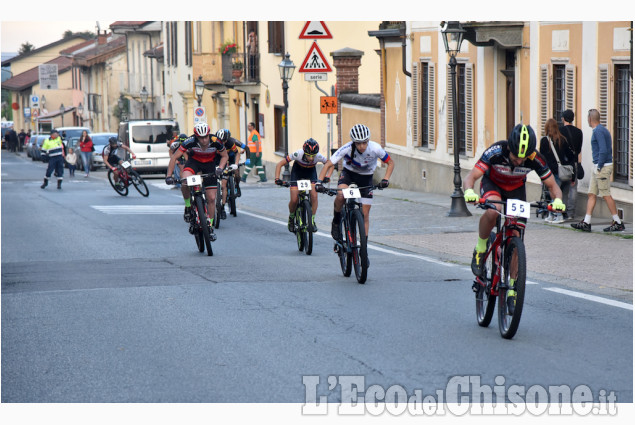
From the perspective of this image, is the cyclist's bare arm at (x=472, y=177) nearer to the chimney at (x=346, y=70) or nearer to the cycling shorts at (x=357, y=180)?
the cycling shorts at (x=357, y=180)

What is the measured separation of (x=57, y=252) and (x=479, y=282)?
8236mm

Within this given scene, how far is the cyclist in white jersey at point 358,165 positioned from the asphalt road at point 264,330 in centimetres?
77

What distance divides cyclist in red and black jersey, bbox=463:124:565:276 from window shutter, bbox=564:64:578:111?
10418 mm

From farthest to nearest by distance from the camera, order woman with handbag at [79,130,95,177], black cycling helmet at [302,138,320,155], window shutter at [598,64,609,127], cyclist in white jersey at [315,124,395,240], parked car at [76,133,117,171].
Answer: parked car at [76,133,117,171] → woman with handbag at [79,130,95,177] → window shutter at [598,64,609,127] → black cycling helmet at [302,138,320,155] → cyclist in white jersey at [315,124,395,240]

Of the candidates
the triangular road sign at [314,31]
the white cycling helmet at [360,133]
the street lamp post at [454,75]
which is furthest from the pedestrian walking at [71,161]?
the white cycling helmet at [360,133]

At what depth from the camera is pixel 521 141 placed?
8719 millimetres

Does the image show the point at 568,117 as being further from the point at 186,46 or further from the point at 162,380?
the point at 186,46

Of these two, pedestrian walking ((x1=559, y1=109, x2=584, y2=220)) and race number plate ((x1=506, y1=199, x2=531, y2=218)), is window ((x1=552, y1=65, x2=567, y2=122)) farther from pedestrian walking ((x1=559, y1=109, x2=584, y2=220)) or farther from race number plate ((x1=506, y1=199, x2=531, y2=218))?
race number plate ((x1=506, y1=199, x2=531, y2=218))

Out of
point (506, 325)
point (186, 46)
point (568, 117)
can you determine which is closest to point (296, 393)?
point (506, 325)

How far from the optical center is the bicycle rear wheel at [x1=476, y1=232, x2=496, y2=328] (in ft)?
29.2

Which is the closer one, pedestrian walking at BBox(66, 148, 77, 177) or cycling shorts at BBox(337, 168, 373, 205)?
cycling shorts at BBox(337, 168, 373, 205)

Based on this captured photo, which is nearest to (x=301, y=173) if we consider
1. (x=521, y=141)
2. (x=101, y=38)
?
(x=521, y=141)

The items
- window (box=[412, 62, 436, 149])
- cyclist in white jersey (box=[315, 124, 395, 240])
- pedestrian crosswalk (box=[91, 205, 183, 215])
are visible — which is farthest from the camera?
window (box=[412, 62, 436, 149])

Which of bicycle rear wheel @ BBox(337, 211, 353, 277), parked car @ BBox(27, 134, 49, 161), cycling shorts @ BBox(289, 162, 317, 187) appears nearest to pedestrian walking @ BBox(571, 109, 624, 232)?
cycling shorts @ BBox(289, 162, 317, 187)
